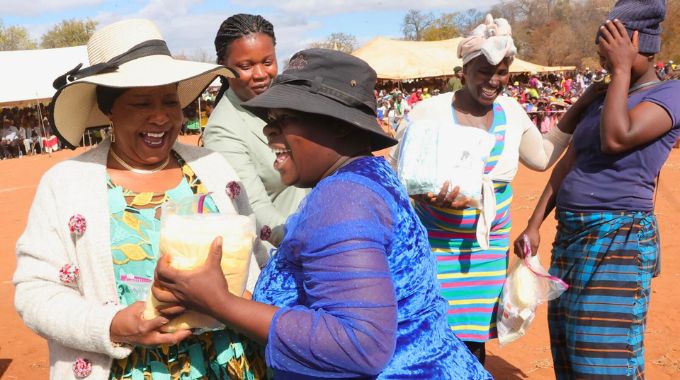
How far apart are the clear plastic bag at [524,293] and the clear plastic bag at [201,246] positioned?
1908 mm

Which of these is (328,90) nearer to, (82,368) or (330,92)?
(330,92)

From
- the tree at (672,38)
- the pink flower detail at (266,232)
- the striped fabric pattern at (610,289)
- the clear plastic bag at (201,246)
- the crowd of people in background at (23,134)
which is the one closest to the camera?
the clear plastic bag at (201,246)

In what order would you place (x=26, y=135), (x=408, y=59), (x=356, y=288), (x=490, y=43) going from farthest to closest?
(x=408, y=59)
(x=26, y=135)
(x=490, y=43)
(x=356, y=288)

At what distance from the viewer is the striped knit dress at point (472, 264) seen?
3389 mm

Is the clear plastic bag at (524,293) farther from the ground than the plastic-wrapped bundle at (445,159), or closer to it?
closer to it

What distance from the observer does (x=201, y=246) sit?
164 centimetres

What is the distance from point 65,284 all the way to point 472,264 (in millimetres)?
2113

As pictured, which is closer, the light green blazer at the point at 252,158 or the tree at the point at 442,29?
the light green blazer at the point at 252,158

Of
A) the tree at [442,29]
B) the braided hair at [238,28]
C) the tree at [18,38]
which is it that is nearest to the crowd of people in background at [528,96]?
the braided hair at [238,28]

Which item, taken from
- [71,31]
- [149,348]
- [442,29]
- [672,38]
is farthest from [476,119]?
[442,29]

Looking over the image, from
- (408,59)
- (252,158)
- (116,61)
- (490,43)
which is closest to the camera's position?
(116,61)

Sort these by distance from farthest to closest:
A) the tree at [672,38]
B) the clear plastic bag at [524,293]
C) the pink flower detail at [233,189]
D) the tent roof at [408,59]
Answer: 1. the tree at [672,38]
2. the tent roof at [408,59]
3. the clear plastic bag at [524,293]
4. the pink flower detail at [233,189]

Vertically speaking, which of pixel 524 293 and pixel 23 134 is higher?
pixel 524 293

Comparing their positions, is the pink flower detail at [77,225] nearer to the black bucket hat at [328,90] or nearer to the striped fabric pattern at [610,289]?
the black bucket hat at [328,90]
